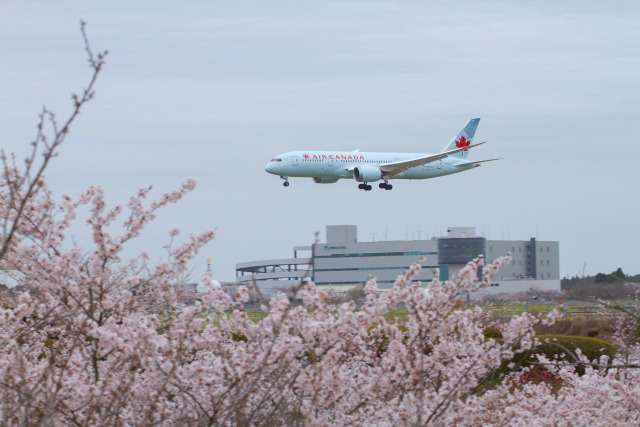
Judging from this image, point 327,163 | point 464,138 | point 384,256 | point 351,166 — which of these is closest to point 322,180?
point 327,163

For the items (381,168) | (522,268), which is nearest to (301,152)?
(381,168)

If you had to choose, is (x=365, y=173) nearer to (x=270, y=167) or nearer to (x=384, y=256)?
(x=270, y=167)

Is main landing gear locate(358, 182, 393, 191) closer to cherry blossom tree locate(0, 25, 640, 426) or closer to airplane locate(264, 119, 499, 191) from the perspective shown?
airplane locate(264, 119, 499, 191)

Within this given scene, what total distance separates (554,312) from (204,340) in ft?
8.36

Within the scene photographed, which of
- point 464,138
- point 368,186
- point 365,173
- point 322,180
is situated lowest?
point 368,186

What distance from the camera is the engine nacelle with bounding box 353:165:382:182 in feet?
162

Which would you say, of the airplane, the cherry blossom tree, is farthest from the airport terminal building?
the cherry blossom tree

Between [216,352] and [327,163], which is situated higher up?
[327,163]

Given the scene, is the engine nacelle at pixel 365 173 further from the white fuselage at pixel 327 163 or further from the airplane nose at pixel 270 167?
the airplane nose at pixel 270 167

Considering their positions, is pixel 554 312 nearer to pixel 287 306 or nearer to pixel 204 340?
pixel 287 306

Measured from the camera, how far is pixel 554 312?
247 inches

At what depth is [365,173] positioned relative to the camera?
162 feet

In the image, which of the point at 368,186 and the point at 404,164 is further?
the point at 368,186

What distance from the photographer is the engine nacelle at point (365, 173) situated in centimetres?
4928
